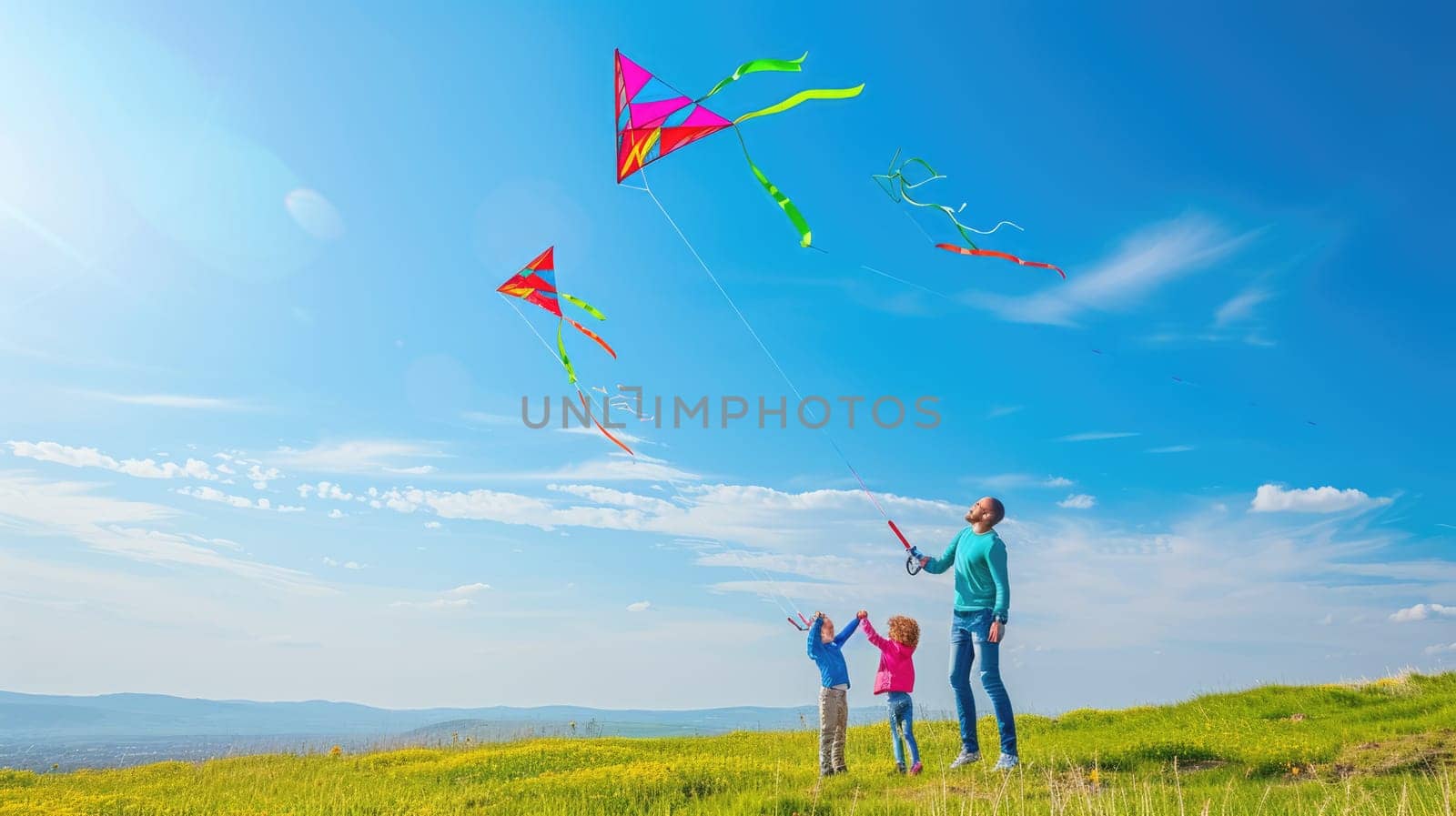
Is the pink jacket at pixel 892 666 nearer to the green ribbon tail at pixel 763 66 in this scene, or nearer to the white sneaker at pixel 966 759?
the white sneaker at pixel 966 759

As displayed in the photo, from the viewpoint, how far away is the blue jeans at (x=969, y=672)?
10648 mm

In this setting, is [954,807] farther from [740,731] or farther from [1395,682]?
[1395,682]

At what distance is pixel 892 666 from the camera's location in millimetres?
11875

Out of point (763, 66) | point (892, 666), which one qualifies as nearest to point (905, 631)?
point (892, 666)

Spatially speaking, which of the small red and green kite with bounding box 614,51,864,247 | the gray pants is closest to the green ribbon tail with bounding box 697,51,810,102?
the small red and green kite with bounding box 614,51,864,247

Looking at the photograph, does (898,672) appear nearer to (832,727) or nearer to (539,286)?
(832,727)

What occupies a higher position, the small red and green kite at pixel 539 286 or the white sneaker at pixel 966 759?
the small red and green kite at pixel 539 286

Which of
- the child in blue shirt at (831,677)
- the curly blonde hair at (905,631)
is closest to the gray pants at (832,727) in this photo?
the child in blue shirt at (831,677)

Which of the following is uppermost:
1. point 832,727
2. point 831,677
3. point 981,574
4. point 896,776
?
point 981,574

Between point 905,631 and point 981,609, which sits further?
point 905,631

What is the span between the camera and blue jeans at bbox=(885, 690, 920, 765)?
1178cm

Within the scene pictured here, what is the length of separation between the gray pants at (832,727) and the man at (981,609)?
1.47m

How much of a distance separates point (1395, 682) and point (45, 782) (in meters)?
27.0

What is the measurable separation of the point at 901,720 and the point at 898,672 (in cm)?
67
